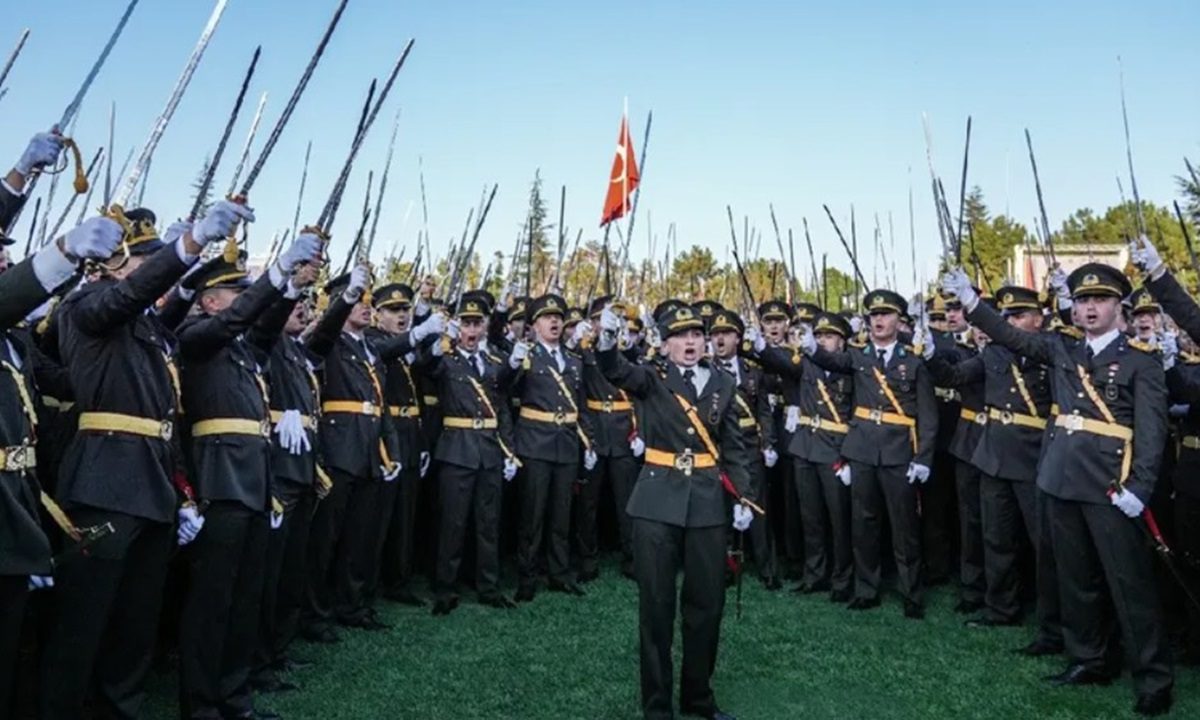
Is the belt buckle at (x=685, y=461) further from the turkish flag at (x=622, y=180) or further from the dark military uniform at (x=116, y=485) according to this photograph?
the turkish flag at (x=622, y=180)

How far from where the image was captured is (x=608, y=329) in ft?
16.7

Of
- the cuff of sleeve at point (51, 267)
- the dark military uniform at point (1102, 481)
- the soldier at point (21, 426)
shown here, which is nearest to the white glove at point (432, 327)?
the soldier at point (21, 426)

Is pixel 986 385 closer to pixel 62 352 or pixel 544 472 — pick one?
pixel 544 472

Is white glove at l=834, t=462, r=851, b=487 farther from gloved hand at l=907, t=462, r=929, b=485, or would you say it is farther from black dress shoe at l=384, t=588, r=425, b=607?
black dress shoe at l=384, t=588, r=425, b=607

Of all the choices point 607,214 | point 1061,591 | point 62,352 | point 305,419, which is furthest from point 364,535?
point 1061,591

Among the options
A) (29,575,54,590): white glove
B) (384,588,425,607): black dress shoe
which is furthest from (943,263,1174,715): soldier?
(29,575,54,590): white glove

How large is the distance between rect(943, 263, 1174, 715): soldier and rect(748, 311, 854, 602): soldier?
7.72 feet

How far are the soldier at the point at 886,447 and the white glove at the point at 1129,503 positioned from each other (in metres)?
2.33

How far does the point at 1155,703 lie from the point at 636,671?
3.04 meters

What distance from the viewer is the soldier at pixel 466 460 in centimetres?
759

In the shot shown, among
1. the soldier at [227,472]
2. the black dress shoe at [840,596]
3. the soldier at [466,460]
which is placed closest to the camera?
the soldier at [227,472]

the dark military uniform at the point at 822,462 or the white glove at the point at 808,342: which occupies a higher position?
the white glove at the point at 808,342

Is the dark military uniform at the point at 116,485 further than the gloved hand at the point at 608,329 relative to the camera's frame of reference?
No

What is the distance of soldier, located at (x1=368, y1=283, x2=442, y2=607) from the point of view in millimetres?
7648
